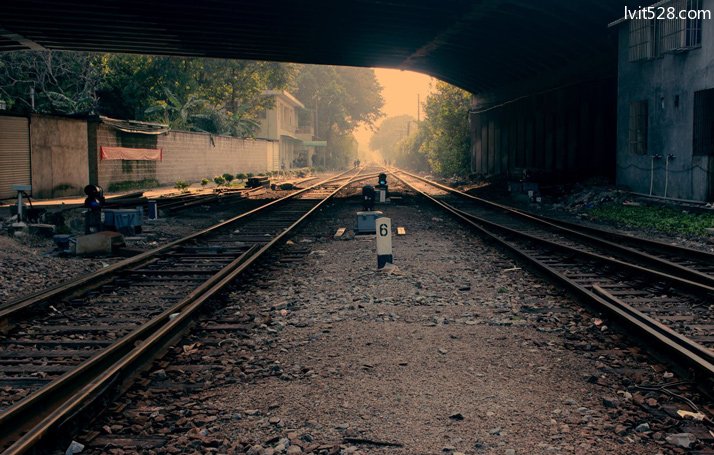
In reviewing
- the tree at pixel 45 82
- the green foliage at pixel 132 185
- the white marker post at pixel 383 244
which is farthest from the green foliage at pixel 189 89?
A: the white marker post at pixel 383 244

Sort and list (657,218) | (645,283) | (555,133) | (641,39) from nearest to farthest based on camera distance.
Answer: (645,283) → (657,218) → (641,39) → (555,133)

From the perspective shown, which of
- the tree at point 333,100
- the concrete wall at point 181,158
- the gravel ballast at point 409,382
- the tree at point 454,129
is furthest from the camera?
the tree at point 333,100

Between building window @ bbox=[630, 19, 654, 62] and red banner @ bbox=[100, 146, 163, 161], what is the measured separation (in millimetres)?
20989

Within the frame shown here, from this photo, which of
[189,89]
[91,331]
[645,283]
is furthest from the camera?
[189,89]

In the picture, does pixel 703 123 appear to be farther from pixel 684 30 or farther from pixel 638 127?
pixel 638 127

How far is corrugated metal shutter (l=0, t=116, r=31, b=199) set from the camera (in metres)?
21.4

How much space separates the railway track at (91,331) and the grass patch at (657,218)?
9.54 m

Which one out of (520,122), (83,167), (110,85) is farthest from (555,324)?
(110,85)

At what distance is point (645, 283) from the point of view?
8.41 m

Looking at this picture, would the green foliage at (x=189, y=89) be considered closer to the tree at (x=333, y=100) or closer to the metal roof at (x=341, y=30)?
the metal roof at (x=341, y=30)

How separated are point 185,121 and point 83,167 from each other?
55.8ft

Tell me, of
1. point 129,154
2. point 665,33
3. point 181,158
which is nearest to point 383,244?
point 665,33

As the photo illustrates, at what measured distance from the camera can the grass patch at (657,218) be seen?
14373 millimetres

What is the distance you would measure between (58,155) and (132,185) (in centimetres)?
582
